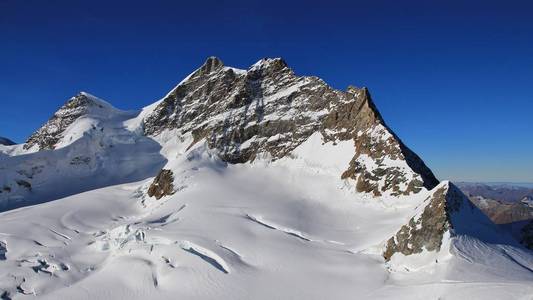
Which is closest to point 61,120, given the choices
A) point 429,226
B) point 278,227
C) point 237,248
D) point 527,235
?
point 278,227

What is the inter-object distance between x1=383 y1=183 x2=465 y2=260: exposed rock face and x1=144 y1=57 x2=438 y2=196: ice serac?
6650 mm

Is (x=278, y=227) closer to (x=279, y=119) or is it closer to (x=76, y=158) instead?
(x=279, y=119)

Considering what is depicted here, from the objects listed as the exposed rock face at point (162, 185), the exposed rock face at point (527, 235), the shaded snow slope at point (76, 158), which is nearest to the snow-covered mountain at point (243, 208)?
the shaded snow slope at point (76, 158)

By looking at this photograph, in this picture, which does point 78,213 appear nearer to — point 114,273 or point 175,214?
point 175,214

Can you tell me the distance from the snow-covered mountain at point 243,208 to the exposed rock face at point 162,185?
37cm

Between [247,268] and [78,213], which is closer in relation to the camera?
[247,268]

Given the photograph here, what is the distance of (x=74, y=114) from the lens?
80875 mm

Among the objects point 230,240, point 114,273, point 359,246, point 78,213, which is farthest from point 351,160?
point 78,213

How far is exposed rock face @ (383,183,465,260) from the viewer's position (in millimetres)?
32094

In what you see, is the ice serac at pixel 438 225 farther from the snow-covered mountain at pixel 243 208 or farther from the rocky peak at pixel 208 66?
the rocky peak at pixel 208 66

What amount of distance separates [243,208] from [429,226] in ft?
62.7

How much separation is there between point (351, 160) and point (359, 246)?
16.0 meters

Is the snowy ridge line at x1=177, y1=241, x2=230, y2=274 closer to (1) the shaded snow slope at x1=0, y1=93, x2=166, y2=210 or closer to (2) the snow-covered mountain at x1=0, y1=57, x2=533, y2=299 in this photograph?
(2) the snow-covered mountain at x1=0, y1=57, x2=533, y2=299

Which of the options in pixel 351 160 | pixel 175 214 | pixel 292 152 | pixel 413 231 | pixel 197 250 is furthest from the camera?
pixel 292 152
